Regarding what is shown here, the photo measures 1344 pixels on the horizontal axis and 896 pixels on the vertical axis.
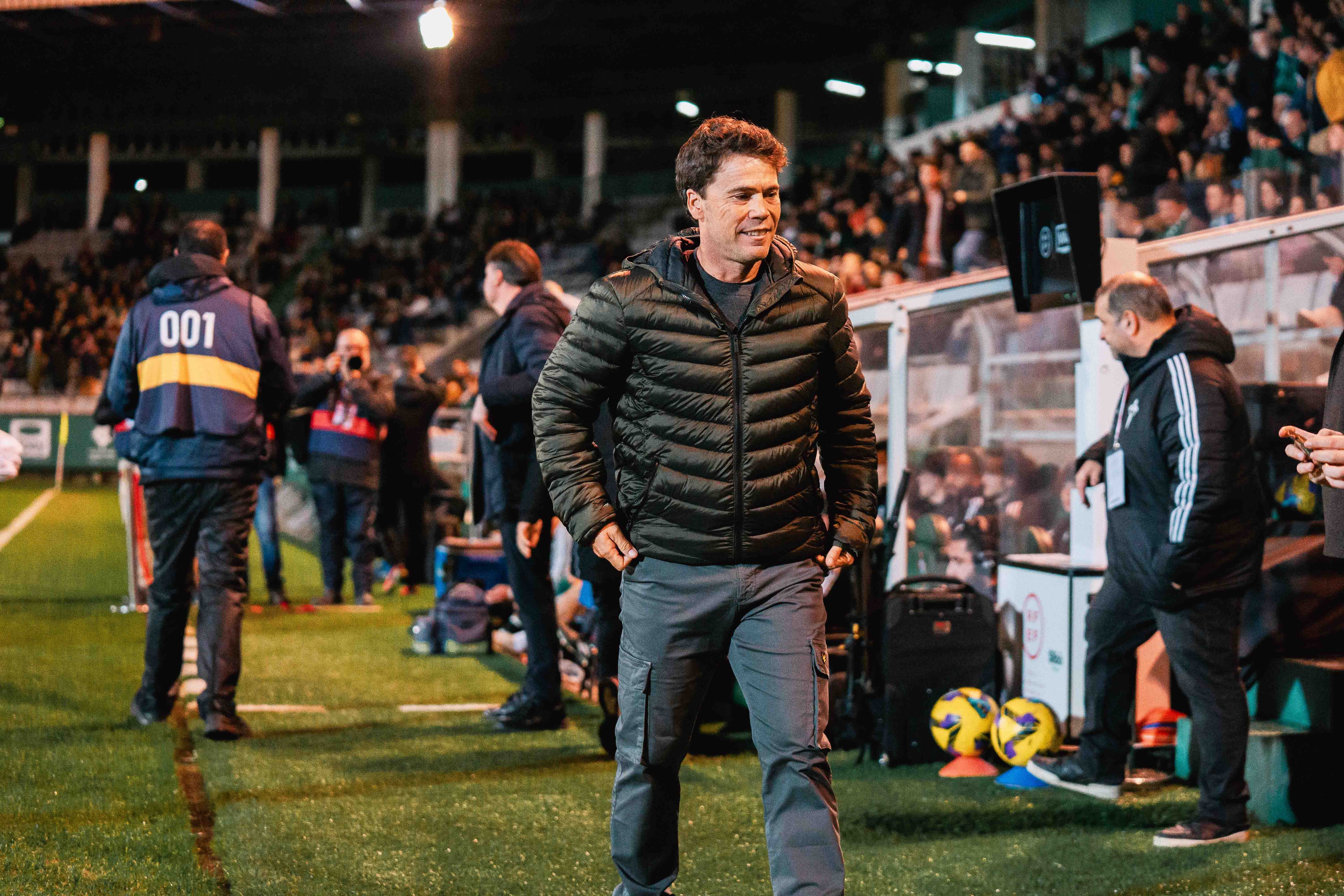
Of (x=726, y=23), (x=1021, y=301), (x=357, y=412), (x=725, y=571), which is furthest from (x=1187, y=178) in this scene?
(x=726, y=23)

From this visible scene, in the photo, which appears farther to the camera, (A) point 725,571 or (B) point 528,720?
(B) point 528,720

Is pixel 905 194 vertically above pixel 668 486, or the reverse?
pixel 905 194

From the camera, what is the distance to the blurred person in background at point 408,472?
11078mm

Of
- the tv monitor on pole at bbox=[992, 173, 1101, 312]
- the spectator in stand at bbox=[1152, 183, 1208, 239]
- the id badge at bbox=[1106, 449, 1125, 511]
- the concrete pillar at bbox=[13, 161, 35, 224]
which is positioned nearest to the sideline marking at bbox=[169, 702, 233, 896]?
the id badge at bbox=[1106, 449, 1125, 511]

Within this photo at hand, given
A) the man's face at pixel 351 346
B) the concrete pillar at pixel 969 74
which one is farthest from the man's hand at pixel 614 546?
the concrete pillar at pixel 969 74

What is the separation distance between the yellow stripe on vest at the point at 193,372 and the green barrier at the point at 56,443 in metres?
23.3

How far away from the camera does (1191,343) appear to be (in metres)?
4.65

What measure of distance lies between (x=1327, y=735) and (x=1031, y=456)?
2.59 m

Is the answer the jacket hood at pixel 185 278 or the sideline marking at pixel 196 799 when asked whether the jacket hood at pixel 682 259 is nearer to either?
the sideline marking at pixel 196 799

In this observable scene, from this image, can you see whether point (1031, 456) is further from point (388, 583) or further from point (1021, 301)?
point (388, 583)

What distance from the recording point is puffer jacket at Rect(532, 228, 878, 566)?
10.6 ft

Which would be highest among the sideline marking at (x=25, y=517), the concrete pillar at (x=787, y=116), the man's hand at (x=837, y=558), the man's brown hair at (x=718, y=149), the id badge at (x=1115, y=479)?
the concrete pillar at (x=787, y=116)

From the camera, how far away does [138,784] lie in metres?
4.97

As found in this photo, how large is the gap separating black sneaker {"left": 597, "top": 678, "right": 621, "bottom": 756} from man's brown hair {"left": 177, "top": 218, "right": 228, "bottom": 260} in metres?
2.53
